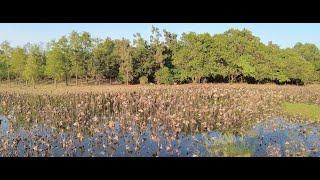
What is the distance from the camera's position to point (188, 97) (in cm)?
920

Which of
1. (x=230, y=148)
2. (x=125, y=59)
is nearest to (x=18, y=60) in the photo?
(x=125, y=59)

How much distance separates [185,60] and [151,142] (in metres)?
2.01

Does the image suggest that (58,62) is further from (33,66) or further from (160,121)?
(160,121)

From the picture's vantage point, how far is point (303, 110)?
9055 mm

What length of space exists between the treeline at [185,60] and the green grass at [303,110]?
1.69ft

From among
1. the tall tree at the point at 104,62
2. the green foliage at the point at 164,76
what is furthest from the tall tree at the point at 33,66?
the green foliage at the point at 164,76

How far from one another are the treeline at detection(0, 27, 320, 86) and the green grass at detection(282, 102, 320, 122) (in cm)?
51

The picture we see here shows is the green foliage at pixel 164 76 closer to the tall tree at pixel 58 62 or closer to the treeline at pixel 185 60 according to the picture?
the treeline at pixel 185 60

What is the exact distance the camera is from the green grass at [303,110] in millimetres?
8883

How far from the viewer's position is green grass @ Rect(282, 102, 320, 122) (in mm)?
8883
